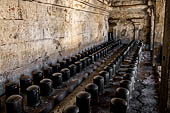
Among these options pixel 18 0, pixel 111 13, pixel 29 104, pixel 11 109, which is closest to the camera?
pixel 11 109

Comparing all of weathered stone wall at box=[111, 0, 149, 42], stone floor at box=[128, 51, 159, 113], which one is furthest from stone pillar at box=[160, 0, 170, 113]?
weathered stone wall at box=[111, 0, 149, 42]

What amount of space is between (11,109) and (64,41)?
257 cm

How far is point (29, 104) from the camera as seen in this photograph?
191cm

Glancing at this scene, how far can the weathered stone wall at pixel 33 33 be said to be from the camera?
87.7 inches

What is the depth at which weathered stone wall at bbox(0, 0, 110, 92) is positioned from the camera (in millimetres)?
2227

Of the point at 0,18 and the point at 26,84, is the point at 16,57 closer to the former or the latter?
the point at 26,84

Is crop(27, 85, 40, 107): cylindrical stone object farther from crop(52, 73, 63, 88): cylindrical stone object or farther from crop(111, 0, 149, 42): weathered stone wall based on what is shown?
crop(111, 0, 149, 42): weathered stone wall

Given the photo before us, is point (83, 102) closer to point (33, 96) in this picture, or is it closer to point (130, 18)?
point (33, 96)

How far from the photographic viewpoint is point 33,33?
2.76 m

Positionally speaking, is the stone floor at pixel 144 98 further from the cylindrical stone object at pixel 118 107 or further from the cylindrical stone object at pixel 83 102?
the cylindrical stone object at pixel 83 102

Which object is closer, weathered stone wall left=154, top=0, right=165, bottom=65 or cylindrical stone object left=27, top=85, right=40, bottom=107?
cylindrical stone object left=27, top=85, right=40, bottom=107

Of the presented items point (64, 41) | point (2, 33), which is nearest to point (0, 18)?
point (2, 33)

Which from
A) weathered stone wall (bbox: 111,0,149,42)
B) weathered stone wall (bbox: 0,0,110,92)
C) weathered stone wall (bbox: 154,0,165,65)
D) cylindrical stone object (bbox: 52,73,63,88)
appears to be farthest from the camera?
weathered stone wall (bbox: 111,0,149,42)

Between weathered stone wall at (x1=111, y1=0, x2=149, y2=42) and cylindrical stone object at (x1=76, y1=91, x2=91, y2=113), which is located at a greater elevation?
weathered stone wall at (x1=111, y1=0, x2=149, y2=42)
